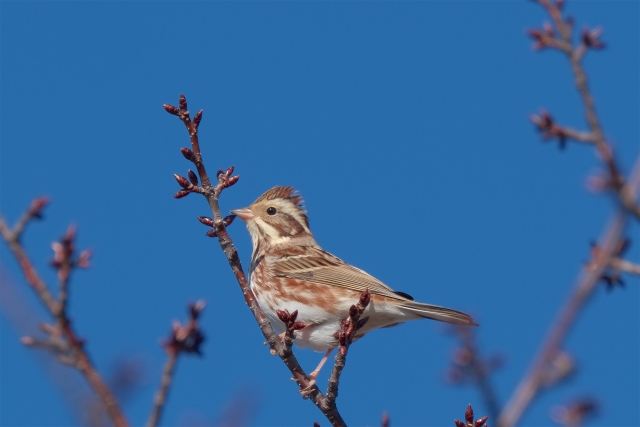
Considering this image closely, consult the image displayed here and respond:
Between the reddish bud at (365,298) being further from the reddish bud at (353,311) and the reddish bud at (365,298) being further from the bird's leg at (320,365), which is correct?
the bird's leg at (320,365)

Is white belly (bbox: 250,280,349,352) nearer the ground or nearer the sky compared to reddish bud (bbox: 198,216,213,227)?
nearer the sky

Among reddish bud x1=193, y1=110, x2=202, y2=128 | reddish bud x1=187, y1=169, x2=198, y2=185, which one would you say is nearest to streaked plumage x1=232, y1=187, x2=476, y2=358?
reddish bud x1=187, y1=169, x2=198, y2=185

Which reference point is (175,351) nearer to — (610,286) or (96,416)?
(96,416)

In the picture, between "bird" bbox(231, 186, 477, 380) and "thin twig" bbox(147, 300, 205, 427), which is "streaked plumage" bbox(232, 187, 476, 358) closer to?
"bird" bbox(231, 186, 477, 380)

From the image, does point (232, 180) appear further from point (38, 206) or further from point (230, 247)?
point (38, 206)

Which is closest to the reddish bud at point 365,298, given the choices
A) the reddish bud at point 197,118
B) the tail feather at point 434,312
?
the reddish bud at point 197,118

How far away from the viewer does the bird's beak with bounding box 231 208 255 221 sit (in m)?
9.00

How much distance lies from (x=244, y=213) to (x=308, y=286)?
56.0 inches

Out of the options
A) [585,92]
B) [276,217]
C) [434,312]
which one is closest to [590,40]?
[585,92]

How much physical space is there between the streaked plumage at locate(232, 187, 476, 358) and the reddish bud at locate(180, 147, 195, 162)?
286cm

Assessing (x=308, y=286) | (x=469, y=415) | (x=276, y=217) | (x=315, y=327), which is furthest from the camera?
(x=276, y=217)

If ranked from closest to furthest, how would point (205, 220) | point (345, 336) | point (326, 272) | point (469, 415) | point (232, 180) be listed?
1. point (469, 415)
2. point (345, 336)
3. point (232, 180)
4. point (205, 220)
5. point (326, 272)

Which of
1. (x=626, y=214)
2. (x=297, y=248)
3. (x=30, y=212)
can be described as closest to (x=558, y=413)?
(x=626, y=214)

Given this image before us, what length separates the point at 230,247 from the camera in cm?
577
